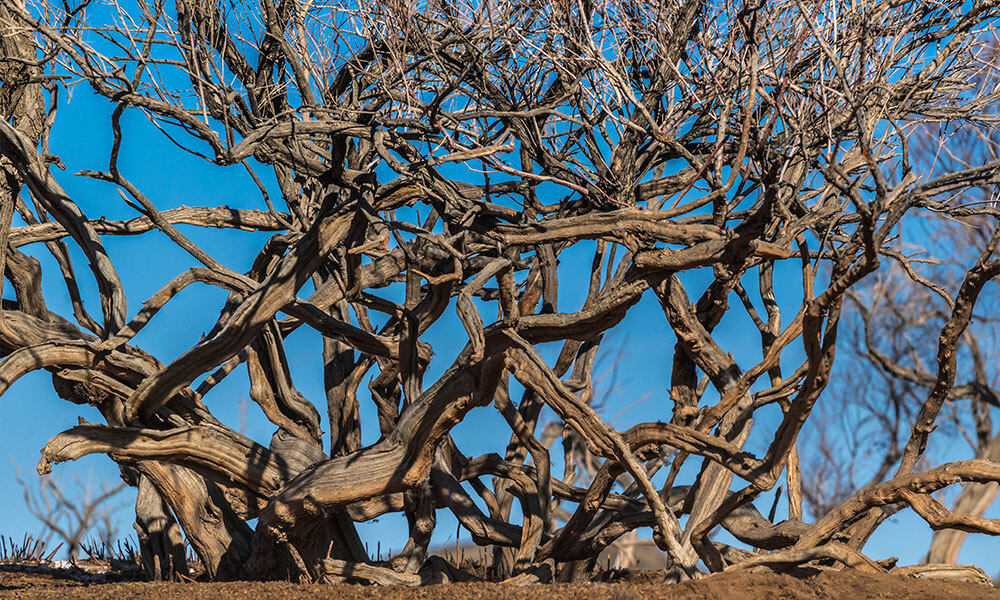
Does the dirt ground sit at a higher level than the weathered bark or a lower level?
lower

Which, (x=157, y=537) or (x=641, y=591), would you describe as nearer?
(x=641, y=591)

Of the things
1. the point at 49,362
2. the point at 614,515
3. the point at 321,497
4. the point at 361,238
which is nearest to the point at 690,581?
the point at 614,515

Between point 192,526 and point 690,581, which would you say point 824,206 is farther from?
point 192,526

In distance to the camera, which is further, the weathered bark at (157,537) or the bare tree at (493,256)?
the weathered bark at (157,537)

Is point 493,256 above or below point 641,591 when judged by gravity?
above

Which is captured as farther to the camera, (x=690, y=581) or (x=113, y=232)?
(x=113, y=232)

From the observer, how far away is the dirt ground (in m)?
5.16

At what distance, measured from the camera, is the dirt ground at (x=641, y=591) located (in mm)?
5164

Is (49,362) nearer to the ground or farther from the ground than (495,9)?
nearer to the ground

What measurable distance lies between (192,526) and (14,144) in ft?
10.8

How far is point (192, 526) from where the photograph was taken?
24.7ft

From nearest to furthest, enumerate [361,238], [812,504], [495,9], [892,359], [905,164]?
1. [905,164]
2. [361,238]
3. [495,9]
4. [892,359]
5. [812,504]

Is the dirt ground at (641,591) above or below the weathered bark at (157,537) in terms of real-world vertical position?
below

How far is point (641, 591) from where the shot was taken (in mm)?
5270
